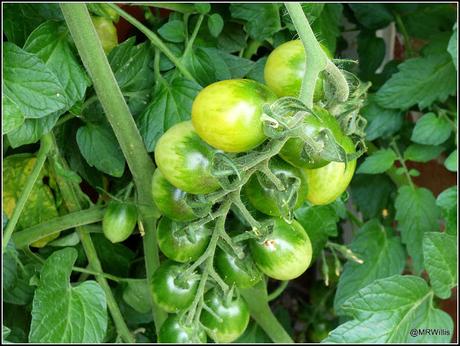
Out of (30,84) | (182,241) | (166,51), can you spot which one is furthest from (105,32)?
(182,241)

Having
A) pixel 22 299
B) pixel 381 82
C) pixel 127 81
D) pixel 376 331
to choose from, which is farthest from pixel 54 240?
pixel 381 82

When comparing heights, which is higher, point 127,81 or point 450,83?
point 127,81

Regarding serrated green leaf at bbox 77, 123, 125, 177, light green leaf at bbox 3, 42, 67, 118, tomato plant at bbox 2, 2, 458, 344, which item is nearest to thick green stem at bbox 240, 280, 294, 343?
tomato plant at bbox 2, 2, 458, 344

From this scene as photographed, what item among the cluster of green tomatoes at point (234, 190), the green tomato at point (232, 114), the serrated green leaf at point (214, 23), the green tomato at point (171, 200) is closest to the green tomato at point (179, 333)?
the cluster of green tomatoes at point (234, 190)

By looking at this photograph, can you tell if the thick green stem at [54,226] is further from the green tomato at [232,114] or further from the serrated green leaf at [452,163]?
the serrated green leaf at [452,163]

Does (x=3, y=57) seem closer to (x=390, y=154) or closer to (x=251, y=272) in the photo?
(x=251, y=272)

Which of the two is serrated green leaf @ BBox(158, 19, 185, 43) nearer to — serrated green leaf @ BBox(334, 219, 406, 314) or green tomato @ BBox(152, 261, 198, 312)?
green tomato @ BBox(152, 261, 198, 312)
